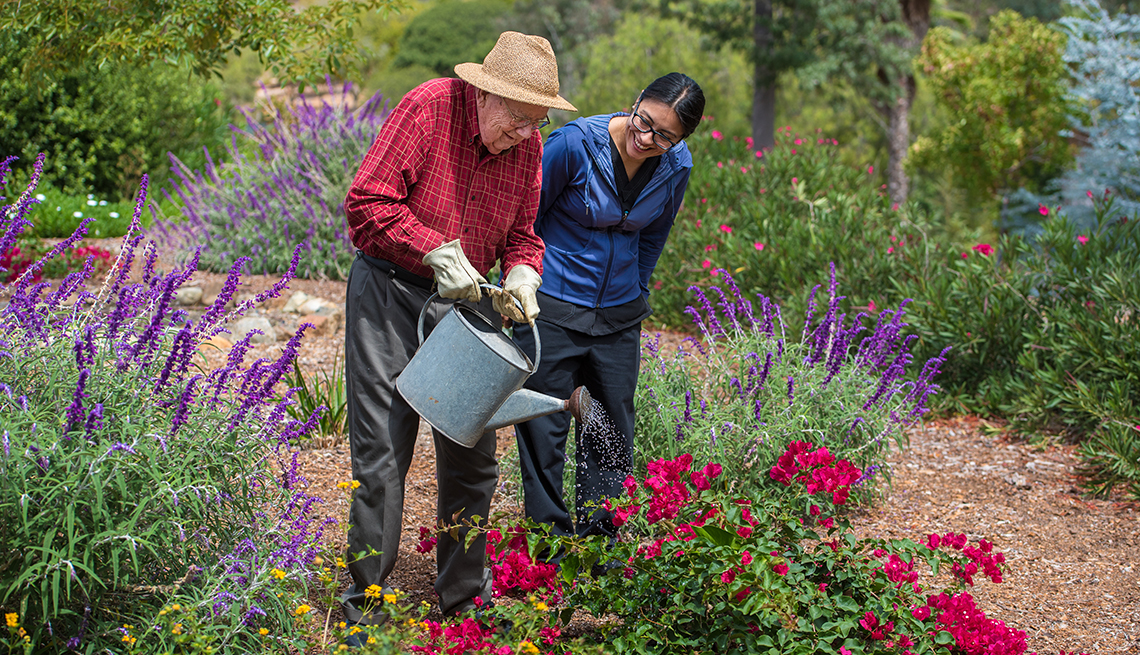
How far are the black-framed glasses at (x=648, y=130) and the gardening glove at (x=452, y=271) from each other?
0.75 meters

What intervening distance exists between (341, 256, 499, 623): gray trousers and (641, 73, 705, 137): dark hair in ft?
2.51

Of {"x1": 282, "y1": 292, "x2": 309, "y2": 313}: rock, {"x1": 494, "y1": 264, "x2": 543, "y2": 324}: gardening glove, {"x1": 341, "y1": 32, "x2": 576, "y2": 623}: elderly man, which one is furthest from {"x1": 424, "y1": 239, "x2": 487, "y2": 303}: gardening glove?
{"x1": 282, "y1": 292, "x2": 309, "y2": 313}: rock

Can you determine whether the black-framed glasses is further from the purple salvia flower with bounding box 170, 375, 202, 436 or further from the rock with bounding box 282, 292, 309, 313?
the rock with bounding box 282, 292, 309, 313

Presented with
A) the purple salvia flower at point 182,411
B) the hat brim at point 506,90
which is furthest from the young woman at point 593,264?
the purple salvia flower at point 182,411

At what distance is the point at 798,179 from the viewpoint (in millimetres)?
7043

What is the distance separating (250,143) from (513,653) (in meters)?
7.47

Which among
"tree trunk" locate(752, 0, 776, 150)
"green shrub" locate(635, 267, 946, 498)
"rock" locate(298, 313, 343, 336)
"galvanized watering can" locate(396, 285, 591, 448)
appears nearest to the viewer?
"galvanized watering can" locate(396, 285, 591, 448)

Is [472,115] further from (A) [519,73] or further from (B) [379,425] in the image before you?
(B) [379,425]

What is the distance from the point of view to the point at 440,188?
2.25 metres

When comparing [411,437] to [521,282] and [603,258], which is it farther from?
[603,258]

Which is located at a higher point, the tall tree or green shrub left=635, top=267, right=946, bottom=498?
the tall tree

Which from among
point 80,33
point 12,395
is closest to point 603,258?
point 12,395

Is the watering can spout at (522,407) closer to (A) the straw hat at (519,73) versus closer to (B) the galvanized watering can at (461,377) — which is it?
(B) the galvanized watering can at (461,377)

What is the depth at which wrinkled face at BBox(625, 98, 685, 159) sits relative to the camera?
2.55m
